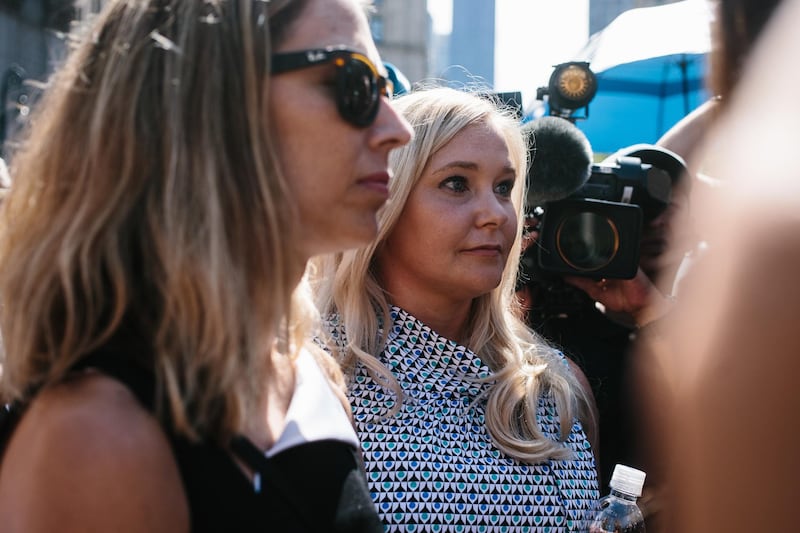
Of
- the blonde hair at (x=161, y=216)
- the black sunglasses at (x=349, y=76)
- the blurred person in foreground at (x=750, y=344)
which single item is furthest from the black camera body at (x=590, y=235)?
the blurred person in foreground at (x=750, y=344)

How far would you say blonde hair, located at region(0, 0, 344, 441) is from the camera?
3.70ft

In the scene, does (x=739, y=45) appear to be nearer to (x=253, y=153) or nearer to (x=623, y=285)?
(x=253, y=153)

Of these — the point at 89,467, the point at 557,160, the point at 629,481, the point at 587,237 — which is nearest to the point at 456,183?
the point at 557,160

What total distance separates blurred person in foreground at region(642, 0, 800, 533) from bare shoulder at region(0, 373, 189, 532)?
633 millimetres

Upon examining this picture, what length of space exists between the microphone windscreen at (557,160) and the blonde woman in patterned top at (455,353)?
60 mm

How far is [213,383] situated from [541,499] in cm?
123

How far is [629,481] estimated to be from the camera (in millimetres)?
2051

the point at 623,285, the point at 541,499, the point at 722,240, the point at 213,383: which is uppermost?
the point at 722,240

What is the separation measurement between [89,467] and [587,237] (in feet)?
6.32

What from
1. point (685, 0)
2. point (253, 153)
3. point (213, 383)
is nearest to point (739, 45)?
point (253, 153)

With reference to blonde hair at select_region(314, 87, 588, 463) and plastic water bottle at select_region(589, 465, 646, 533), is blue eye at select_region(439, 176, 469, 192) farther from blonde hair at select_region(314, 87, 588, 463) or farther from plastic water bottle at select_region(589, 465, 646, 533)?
plastic water bottle at select_region(589, 465, 646, 533)

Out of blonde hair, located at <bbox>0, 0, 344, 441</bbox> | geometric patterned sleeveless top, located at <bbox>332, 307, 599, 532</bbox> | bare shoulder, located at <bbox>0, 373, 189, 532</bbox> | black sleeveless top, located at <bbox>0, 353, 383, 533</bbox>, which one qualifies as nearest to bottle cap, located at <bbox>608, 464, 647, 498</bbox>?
geometric patterned sleeveless top, located at <bbox>332, 307, 599, 532</bbox>

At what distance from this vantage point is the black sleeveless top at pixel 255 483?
112 centimetres

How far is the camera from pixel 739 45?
1015mm
